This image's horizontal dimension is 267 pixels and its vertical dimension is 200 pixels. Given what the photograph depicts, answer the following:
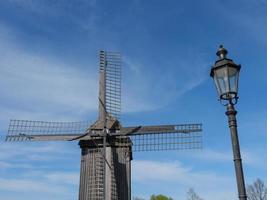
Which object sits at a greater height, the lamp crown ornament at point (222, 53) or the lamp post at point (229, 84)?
the lamp crown ornament at point (222, 53)

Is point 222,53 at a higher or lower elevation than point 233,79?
higher

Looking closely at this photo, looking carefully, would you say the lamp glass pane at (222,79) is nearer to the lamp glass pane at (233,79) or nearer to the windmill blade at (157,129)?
the lamp glass pane at (233,79)

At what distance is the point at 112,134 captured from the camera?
715 inches

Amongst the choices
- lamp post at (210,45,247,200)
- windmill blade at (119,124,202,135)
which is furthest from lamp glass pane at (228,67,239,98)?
windmill blade at (119,124,202,135)

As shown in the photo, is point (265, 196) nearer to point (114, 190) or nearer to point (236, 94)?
point (114, 190)

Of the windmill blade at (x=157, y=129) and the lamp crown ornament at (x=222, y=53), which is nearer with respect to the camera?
the lamp crown ornament at (x=222, y=53)

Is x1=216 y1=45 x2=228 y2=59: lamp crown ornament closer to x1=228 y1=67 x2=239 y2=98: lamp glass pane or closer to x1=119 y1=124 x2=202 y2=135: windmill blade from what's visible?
x1=228 y1=67 x2=239 y2=98: lamp glass pane

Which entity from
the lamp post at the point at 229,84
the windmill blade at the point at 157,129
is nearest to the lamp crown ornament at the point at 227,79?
the lamp post at the point at 229,84

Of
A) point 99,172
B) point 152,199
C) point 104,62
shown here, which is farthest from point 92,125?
point 152,199

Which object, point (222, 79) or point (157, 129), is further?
point (157, 129)

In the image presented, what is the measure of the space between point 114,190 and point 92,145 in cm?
258

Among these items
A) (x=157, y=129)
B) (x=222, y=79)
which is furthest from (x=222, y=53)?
(x=157, y=129)

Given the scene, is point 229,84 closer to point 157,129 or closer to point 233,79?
point 233,79

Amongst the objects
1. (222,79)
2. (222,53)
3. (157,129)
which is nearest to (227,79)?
(222,79)
